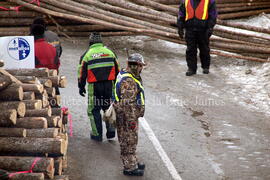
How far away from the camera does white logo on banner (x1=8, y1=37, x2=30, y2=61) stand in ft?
29.3

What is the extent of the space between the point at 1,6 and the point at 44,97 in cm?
933

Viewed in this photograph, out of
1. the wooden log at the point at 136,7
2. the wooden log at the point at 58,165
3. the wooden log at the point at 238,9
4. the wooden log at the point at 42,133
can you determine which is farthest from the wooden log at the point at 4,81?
the wooden log at the point at 238,9

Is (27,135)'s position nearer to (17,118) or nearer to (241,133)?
(17,118)

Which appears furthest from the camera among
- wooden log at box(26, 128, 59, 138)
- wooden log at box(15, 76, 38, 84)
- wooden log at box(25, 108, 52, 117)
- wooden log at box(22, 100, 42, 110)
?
wooden log at box(15, 76, 38, 84)

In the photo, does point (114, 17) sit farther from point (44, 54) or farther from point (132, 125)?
point (132, 125)

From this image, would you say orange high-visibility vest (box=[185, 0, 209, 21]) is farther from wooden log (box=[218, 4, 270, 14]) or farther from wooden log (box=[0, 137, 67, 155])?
wooden log (box=[0, 137, 67, 155])

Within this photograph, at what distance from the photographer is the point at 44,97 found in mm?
8273

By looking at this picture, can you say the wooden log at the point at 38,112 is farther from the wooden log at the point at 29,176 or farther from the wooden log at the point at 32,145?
the wooden log at the point at 29,176

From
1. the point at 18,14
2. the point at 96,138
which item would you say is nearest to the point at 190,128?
the point at 96,138

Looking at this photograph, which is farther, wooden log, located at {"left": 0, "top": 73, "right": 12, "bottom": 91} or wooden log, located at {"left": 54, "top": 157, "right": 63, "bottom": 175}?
wooden log, located at {"left": 54, "top": 157, "right": 63, "bottom": 175}

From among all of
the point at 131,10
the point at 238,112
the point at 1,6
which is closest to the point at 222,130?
the point at 238,112

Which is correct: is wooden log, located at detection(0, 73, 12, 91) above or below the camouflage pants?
above

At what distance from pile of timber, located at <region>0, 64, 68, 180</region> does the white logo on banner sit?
3.52 feet

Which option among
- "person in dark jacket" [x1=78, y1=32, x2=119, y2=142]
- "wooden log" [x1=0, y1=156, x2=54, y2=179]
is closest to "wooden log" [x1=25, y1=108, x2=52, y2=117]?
"wooden log" [x1=0, y1=156, x2=54, y2=179]
